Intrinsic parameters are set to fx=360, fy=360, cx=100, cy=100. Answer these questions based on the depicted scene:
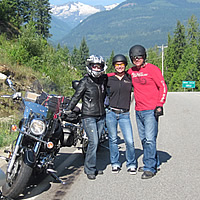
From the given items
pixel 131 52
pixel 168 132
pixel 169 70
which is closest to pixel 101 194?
pixel 131 52

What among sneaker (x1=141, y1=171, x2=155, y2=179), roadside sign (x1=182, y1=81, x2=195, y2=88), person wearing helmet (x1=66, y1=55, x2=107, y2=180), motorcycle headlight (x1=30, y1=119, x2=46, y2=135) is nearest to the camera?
motorcycle headlight (x1=30, y1=119, x2=46, y2=135)

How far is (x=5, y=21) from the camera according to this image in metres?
28.5

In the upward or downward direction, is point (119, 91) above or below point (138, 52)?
below

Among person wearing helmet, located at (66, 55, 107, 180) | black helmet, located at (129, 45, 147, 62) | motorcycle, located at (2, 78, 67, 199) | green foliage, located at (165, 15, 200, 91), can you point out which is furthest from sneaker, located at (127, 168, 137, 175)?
green foliage, located at (165, 15, 200, 91)

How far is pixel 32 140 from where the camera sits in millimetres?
5195

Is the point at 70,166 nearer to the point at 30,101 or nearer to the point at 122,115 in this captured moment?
the point at 122,115

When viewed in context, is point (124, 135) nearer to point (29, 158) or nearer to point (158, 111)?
point (158, 111)

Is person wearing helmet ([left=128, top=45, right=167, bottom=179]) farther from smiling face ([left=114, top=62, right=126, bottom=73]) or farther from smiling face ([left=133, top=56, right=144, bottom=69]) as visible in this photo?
smiling face ([left=114, top=62, right=126, bottom=73])

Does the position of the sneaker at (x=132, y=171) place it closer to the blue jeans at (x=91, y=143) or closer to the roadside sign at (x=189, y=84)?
the blue jeans at (x=91, y=143)

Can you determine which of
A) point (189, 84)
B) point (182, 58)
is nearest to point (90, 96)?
point (189, 84)

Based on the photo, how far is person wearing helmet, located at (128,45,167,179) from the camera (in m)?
6.09

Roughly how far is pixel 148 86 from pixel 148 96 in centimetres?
17

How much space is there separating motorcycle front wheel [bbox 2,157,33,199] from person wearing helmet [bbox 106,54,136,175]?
6.48 ft

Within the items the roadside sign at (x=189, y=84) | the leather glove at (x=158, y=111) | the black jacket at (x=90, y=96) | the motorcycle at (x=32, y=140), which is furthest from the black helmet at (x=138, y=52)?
the roadside sign at (x=189, y=84)
